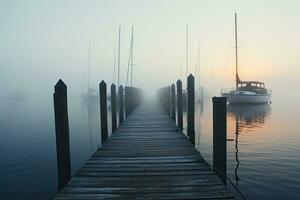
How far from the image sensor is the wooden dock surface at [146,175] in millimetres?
5844

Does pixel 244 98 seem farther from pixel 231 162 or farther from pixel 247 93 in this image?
pixel 231 162

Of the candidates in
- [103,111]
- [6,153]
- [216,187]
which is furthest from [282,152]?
[6,153]

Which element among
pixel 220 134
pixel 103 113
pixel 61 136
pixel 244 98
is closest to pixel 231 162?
pixel 103 113

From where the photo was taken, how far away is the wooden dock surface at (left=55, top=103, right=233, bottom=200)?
5.84 meters

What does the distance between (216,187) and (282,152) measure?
11.7 metres

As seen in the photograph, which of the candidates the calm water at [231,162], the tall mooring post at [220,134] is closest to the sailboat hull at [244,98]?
the calm water at [231,162]

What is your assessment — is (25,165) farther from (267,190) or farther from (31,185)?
(267,190)

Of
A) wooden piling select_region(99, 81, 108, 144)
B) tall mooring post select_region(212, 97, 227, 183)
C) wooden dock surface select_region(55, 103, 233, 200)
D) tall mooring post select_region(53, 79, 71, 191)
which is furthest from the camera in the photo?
wooden piling select_region(99, 81, 108, 144)

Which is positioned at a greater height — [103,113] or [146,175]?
[103,113]

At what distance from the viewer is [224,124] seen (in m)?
8.09

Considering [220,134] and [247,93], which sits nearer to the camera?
[220,134]

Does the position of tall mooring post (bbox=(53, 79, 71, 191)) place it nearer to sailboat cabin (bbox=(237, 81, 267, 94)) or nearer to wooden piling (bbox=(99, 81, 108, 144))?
wooden piling (bbox=(99, 81, 108, 144))

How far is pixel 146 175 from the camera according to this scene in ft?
23.3

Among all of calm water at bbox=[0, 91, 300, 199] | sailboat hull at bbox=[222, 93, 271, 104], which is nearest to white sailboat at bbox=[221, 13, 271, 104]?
sailboat hull at bbox=[222, 93, 271, 104]
